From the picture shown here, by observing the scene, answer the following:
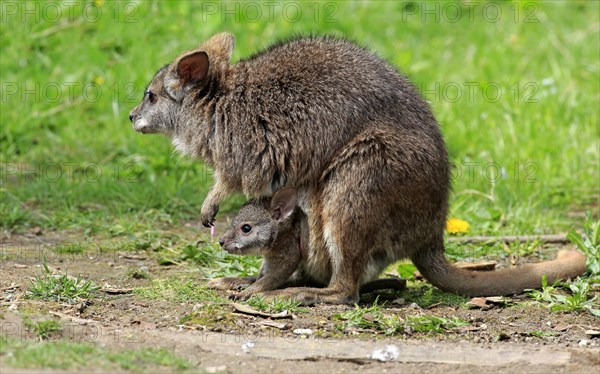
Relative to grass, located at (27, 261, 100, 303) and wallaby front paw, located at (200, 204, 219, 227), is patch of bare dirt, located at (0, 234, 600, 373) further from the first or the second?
wallaby front paw, located at (200, 204, 219, 227)

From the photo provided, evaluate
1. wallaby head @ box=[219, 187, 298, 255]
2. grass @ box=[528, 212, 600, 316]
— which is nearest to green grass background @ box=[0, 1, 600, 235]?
grass @ box=[528, 212, 600, 316]

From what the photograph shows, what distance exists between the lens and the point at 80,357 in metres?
4.90

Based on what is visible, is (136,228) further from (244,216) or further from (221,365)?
(221,365)

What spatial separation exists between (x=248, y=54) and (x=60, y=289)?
4980 mm

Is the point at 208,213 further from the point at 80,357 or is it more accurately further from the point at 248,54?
the point at 248,54

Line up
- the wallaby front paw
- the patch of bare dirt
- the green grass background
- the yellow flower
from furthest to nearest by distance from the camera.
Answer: the green grass background
the yellow flower
the wallaby front paw
the patch of bare dirt

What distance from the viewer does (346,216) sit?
6.21 metres

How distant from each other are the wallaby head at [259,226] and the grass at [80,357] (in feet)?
4.96

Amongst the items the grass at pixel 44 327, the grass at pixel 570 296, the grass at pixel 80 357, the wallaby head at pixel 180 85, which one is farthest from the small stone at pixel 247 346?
the grass at pixel 570 296

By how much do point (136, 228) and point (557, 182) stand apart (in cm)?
347

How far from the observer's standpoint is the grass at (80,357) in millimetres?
4811

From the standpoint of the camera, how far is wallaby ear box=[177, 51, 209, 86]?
6699 mm

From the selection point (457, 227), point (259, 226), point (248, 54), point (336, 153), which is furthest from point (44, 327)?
point (248, 54)

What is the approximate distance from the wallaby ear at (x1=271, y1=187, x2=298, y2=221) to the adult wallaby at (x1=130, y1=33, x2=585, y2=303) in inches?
2.4
